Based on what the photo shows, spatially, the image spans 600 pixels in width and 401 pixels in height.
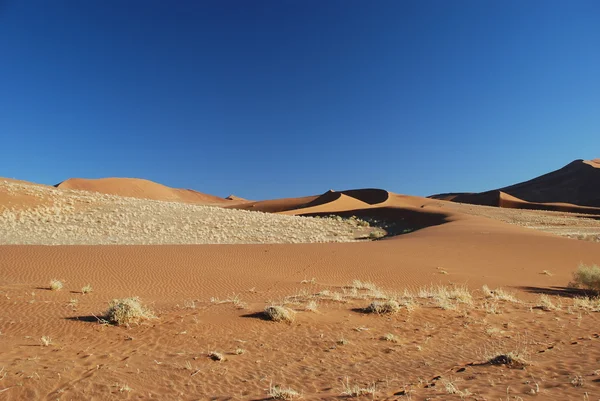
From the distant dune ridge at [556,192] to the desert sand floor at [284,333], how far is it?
69407 millimetres

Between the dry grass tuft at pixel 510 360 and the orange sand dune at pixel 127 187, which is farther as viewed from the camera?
the orange sand dune at pixel 127 187

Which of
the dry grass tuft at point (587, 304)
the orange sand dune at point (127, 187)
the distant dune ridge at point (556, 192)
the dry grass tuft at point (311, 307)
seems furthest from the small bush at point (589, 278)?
the orange sand dune at point (127, 187)

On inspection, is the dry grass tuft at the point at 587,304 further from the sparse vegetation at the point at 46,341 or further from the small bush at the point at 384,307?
the sparse vegetation at the point at 46,341

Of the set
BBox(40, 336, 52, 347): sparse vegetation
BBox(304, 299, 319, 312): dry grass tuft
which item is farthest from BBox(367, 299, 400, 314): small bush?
BBox(40, 336, 52, 347): sparse vegetation

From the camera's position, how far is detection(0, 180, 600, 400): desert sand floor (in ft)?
16.3

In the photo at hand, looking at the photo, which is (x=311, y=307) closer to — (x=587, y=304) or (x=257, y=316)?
(x=257, y=316)

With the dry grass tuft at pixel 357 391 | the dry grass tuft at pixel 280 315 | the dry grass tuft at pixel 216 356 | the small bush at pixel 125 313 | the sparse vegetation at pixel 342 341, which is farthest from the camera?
the dry grass tuft at pixel 280 315

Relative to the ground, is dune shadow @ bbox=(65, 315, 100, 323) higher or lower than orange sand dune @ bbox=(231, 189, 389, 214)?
lower

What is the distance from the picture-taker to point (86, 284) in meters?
11.7

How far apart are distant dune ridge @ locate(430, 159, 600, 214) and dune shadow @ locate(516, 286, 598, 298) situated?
68.0 meters

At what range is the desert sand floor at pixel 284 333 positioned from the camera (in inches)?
196

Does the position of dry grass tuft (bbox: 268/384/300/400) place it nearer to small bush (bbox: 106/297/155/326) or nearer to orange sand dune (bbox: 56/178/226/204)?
small bush (bbox: 106/297/155/326)

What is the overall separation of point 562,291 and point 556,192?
96.6 meters

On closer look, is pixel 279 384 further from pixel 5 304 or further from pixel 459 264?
pixel 459 264
